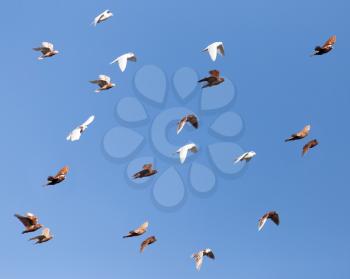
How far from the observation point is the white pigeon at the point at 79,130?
192 feet

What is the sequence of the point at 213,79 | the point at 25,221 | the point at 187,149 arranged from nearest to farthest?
the point at 187,149
the point at 25,221
the point at 213,79

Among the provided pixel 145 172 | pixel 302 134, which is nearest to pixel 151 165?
pixel 145 172

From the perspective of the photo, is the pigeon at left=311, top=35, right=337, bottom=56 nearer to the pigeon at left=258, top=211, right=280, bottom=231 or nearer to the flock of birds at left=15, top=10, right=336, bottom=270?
the flock of birds at left=15, top=10, right=336, bottom=270

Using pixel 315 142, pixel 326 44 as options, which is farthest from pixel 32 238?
pixel 326 44

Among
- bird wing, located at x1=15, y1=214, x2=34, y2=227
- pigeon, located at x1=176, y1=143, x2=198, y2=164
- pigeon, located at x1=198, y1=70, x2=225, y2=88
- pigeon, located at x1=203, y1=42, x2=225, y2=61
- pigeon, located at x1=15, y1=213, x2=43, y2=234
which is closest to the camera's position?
pigeon, located at x1=176, y1=143, x2=198, y2=164

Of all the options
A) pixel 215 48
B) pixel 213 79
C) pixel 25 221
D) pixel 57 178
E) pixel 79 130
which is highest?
pixel 215 48

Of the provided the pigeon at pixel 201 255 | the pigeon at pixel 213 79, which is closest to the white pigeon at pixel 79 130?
the pigeon at pixel 213 79

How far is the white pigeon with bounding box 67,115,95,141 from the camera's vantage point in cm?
5851

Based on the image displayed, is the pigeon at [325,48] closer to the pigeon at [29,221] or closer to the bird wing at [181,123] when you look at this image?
the bird wing at [181,123]

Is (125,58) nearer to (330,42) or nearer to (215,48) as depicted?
(215,48)

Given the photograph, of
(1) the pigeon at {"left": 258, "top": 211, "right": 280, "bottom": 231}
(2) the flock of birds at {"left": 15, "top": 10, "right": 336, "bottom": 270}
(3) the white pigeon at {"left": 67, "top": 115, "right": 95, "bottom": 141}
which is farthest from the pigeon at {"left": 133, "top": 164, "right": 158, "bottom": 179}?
(1) the pigeon at {"left": 258, "top": 211, "right": 280, "bottom": 231}

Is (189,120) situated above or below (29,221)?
above

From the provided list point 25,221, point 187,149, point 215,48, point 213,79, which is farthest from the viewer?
point 213,79

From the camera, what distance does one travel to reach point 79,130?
59.9m
